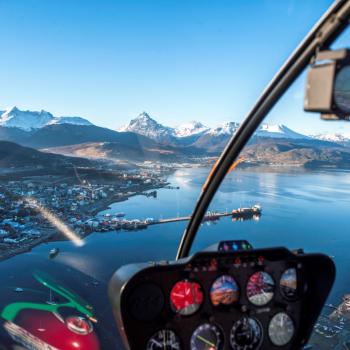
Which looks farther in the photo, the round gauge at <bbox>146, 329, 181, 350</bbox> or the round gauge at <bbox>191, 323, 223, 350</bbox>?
the round gauge at <bbox>191, 323, 223, 350</bbox>

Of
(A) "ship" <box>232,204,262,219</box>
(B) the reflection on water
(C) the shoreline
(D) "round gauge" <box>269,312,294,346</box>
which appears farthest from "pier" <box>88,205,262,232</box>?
(D) "round gauge" <box>269,312,294,346</box>

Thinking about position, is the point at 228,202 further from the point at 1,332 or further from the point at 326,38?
the point at 326,38

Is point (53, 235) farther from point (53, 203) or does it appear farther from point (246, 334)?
point (246, 334)

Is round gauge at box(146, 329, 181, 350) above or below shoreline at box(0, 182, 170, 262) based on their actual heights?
above

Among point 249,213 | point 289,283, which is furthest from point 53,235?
point 289,283

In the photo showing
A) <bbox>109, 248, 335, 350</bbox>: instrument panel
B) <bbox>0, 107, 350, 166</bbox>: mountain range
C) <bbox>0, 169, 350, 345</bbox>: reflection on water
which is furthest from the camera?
<bbox>0, 107, 350, 166</bbox>: mountain range

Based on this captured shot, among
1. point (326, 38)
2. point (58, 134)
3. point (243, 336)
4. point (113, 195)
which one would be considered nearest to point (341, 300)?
point (243, 336)

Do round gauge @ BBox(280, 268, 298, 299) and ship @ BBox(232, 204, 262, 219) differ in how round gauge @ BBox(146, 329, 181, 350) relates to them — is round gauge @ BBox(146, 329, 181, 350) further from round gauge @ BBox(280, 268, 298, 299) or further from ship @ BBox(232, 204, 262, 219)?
ship @ BBox(232, 204, 262, 219)
